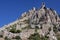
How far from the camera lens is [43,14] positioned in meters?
159

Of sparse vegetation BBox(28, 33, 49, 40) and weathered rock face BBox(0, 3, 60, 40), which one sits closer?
sparse vegetation BBox(28, 33, 49, 40)

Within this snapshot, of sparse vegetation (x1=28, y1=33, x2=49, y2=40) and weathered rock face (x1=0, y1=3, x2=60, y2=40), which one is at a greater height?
weathered rock face (x1=0, y1=3, x2=60, y2=40)

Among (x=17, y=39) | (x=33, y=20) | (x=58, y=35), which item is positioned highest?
(x=33, y=20)

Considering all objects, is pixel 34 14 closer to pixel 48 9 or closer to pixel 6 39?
pixel 48 9

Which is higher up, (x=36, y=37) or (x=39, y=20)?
(x=39, y=20)

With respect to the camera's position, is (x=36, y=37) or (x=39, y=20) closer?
(x=36, y=37)

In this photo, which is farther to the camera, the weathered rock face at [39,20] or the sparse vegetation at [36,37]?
the weathered rock face at [39,20]

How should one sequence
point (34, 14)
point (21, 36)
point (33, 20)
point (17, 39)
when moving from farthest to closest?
point (34, 14) → point (33, 20) → point (21, 36) → point (17, 39)

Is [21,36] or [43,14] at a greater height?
[43,14]

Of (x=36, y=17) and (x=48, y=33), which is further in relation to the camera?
(x=36, y=17)

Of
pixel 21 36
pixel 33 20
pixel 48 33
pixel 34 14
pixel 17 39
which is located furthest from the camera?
pixel 34 14

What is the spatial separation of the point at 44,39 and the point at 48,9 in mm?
65003

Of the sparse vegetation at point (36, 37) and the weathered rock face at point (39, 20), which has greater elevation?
the weathered rock face at point (39, 20)

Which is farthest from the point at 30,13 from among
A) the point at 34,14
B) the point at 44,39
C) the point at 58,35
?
the point at 44,39
